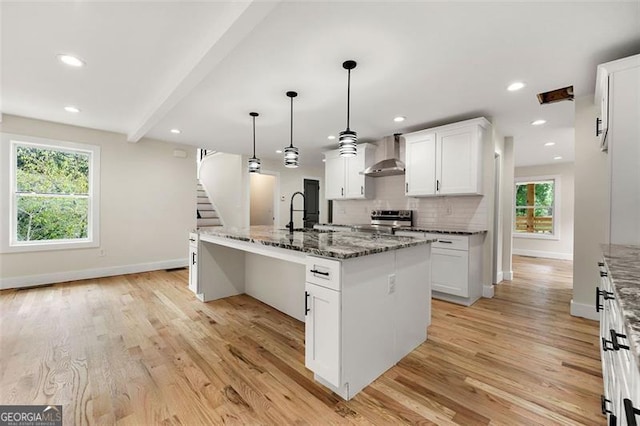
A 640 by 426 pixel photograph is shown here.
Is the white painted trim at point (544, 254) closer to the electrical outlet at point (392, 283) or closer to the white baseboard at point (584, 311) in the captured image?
the white baseboard at point (584, 311)

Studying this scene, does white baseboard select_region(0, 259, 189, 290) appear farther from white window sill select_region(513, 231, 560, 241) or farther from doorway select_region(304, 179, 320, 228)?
white window sill select_region(513, 231, 560, 241)

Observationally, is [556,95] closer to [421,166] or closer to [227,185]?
[421,166]

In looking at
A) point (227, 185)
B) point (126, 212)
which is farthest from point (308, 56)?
point (227, 185)

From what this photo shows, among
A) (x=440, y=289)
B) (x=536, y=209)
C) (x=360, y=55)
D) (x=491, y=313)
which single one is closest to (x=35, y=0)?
(x=360, y=55)

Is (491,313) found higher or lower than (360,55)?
lower

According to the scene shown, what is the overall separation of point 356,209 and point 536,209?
17.4ft

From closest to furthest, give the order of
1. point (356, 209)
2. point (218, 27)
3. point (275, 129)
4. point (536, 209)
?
1. point (218, 27)
2. point (275, 129)
3. point (356, 209)
4. point (536, 209)

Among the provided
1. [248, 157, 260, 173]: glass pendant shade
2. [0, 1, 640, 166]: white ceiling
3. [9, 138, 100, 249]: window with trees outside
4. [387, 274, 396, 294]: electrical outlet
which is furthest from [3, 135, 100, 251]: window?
[387, 274, 396, 294]: electrical outlet

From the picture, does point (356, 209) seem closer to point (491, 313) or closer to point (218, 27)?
point (491, 313)

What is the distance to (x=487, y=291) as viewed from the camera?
151 inches

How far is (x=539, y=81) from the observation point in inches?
107

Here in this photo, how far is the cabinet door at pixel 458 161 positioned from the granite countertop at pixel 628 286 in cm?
210

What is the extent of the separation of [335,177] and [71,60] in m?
3.98

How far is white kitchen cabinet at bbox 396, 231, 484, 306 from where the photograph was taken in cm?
343
